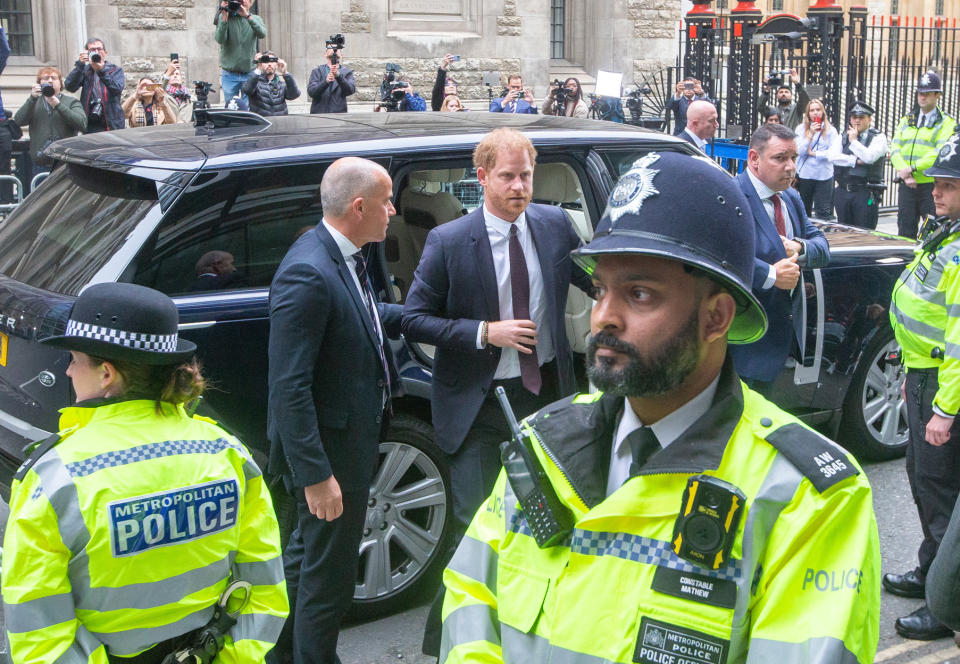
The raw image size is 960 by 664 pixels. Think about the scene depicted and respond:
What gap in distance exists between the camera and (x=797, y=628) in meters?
1.65

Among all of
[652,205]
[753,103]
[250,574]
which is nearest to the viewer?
[652,205]

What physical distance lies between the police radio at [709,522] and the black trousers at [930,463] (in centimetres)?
323

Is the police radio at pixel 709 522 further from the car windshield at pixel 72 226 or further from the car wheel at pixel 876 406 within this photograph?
the car wheel at pixel 876 406

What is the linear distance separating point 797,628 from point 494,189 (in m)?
2.96

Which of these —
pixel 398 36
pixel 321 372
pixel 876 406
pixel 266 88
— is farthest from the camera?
pixel 398 36

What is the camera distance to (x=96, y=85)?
1438cm

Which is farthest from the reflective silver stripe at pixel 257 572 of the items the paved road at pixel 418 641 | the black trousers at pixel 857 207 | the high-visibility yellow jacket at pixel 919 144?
the black trousers at pixel 857 207

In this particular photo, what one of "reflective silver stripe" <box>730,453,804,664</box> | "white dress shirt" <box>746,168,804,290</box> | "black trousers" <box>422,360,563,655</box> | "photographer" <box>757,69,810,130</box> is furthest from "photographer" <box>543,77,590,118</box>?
"reflective silver stripe" <box>730,453,804,664</box>

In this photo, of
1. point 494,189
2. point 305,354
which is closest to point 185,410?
point 305,354

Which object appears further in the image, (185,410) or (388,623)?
(388,623)

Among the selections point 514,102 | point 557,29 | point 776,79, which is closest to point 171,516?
point 776,79

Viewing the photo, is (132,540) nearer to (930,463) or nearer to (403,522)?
(403,522)

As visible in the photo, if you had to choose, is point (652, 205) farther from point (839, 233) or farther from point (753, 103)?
point (753, 103)

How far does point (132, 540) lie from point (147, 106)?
1264 centimetres
